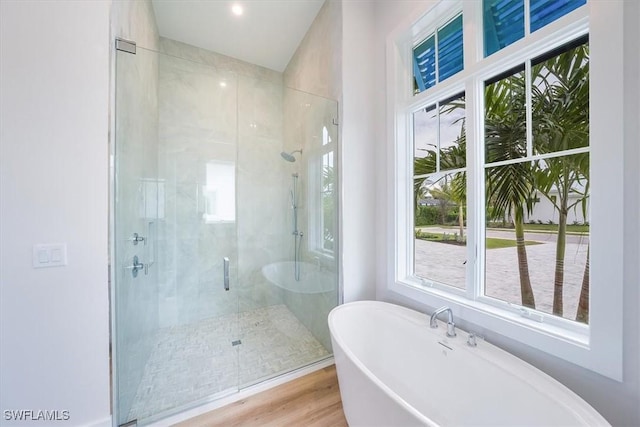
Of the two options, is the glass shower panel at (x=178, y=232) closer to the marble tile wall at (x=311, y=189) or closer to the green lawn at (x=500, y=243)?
the marble tile wall at (x=311, y=189)

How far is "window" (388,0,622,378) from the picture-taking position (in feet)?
3.06

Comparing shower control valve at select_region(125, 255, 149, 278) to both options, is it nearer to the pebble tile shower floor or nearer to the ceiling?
the pebble tile shower floor

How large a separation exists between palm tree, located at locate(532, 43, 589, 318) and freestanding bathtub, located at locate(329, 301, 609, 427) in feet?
1.46

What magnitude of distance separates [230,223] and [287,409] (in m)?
1.58

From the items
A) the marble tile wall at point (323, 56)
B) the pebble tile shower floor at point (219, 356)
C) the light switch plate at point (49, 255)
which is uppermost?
the marble tile wall at point (323, 56)

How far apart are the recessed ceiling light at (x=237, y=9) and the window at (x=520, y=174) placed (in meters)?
1.49

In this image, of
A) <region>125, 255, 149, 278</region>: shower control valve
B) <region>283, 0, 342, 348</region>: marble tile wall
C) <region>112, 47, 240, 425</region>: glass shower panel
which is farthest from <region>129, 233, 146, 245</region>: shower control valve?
<region>283, 0, 342, 348</region>: marble tile wall

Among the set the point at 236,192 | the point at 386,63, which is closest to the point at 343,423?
the point at 236,192

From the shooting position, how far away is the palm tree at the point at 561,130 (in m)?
1.08

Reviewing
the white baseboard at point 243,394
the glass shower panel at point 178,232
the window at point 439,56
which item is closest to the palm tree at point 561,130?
the window at point 439,56

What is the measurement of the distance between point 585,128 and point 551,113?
175 mm

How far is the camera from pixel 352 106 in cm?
202

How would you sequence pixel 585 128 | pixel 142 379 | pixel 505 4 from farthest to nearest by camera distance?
pixel 142 379, pixel 505 4, pixel 585 128

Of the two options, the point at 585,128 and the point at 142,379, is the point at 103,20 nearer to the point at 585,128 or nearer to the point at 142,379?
the point at 142,379
